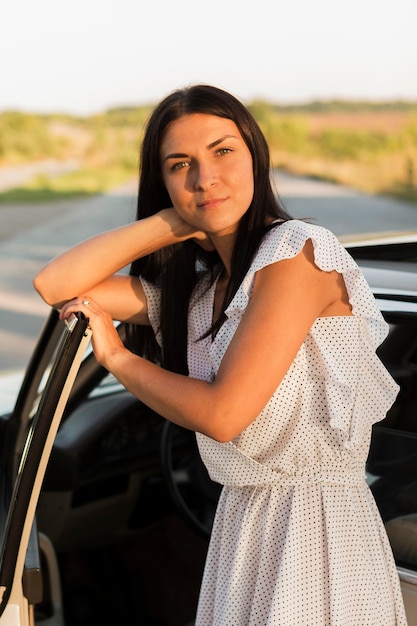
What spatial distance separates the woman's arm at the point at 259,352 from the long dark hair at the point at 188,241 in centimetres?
17

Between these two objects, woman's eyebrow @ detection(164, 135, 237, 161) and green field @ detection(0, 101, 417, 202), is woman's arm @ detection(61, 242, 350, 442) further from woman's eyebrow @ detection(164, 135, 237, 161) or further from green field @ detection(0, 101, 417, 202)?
green field @ detection(0, 101, 417, 202)

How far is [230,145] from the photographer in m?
2.06

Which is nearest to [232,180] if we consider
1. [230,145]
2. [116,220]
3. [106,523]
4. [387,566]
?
[230,145]

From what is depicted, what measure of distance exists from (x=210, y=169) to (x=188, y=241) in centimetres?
35

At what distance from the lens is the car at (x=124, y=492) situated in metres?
2.09

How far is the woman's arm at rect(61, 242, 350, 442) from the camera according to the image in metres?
1.79

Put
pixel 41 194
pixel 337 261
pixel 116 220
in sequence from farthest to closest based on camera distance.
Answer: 1. pixel 41 194
2. pixel 116 220
3. pixel 337 261

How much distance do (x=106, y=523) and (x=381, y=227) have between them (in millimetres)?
18515

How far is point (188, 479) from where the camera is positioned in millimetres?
2975

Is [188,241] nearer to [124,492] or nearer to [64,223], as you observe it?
[124,492]

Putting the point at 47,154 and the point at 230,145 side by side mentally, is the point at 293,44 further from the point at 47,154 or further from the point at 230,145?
the point at 230,145


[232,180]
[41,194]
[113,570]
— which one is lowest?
[41,194]

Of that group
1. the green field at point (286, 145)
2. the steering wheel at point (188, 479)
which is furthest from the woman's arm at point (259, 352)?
the green field at point (286, 145)

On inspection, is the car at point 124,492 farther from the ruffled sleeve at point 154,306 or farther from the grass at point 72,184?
the grass at point 72,184
